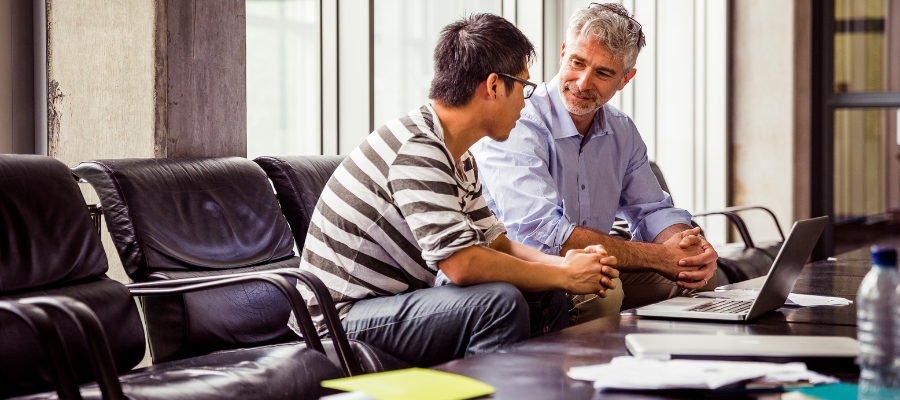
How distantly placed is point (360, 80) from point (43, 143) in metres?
1.24

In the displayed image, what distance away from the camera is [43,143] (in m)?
2.77

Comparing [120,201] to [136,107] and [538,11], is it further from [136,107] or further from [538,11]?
[538,11]

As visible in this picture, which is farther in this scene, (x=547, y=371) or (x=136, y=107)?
(x=136, y=107)

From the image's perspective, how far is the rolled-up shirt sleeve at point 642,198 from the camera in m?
2.74

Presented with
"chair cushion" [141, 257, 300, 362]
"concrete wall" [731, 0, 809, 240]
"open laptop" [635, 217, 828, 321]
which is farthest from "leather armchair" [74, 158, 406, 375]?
"concrete wall" [731, 0, 809, 240]

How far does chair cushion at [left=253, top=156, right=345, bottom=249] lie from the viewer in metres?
2.58

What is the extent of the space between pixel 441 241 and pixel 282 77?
170 centimetres

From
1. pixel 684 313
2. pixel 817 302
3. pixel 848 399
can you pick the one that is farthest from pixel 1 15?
pixel 848 399

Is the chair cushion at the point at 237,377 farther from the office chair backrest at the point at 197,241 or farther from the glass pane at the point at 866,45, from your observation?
the glass pane at the point at 866,45

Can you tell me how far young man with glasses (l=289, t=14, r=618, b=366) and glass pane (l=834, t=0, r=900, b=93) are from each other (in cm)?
520

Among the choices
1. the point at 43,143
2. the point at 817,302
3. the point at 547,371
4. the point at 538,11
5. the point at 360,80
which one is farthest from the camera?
the point at 538,11

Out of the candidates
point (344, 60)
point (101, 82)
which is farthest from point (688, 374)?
point (344, 60)

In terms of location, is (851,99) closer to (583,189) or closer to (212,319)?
(583,189)

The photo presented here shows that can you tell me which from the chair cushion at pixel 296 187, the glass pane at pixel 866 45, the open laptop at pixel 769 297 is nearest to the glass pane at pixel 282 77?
the chair cushion at pixel 296 187
